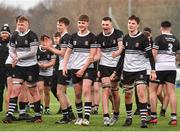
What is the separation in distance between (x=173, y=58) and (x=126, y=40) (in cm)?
127

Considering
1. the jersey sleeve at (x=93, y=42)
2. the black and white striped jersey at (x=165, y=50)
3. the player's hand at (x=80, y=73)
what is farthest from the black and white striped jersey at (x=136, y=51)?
the player's hand at (x=80, y=73)

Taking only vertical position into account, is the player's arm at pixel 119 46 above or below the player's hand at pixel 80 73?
above

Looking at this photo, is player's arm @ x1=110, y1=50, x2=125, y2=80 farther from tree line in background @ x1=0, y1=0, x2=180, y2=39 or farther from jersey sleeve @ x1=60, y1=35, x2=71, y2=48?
tree line in background @ x1=0, y1=0, x2=180, y2=39

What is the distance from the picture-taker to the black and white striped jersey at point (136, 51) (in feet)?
43.1

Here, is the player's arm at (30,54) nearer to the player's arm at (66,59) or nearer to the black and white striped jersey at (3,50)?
the player's arm at (66,59)

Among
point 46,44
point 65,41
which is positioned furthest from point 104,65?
point 46,44

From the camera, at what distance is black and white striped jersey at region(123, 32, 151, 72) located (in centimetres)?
1313

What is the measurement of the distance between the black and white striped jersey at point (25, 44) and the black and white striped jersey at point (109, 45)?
1.45m

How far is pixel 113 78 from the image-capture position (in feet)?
44.0

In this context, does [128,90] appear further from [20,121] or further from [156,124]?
[20,121]

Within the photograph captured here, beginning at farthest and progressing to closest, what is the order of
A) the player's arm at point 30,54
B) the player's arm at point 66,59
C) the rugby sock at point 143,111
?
the player's arm at point 30,54, the player's arm at point 66,59, the rugby sock at point 143,111

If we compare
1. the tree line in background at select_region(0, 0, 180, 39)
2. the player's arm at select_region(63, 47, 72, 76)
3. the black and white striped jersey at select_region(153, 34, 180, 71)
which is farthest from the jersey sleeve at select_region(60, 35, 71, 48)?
the tree line in background at select_region(0, 0, 180, 39)

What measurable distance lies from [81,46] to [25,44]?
128cm

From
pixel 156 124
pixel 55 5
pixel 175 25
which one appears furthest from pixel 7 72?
pixel 55 5
